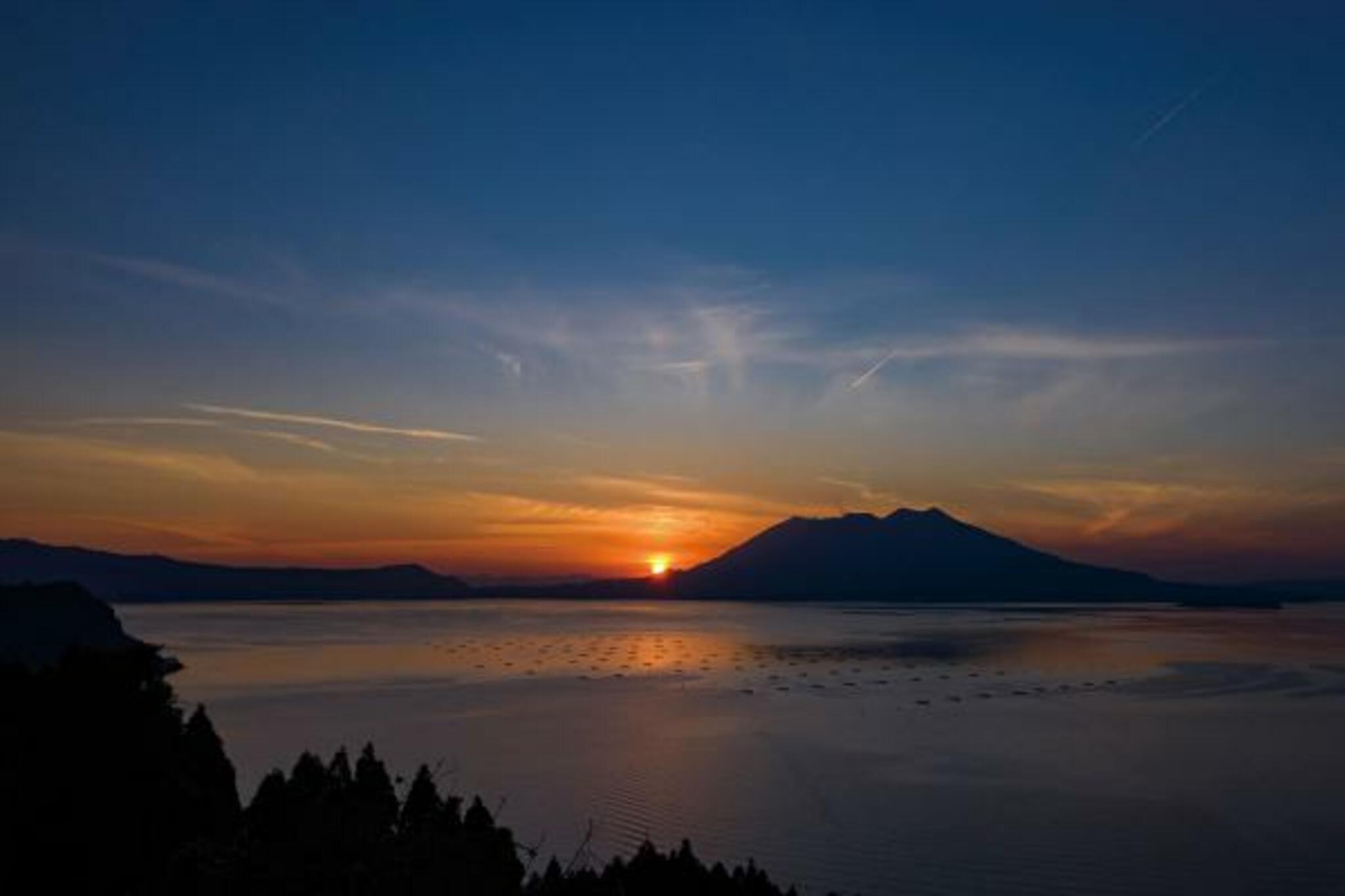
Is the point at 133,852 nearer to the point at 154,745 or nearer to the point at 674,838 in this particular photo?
the point at 154,745

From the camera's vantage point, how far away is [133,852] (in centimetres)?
2927

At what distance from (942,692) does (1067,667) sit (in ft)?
102

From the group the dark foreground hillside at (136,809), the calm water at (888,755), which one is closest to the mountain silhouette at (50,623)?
the calm water at (888,755)

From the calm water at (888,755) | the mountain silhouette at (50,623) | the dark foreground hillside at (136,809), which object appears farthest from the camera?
the mountain silhouette at (50,623)

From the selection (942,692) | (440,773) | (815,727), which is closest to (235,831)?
(440,773)

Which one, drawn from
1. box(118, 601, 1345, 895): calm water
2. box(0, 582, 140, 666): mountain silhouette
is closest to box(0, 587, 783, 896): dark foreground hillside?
box(118, 601, 1345, 895): calm water

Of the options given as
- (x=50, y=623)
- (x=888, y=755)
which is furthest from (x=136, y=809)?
(x=50, y=623)

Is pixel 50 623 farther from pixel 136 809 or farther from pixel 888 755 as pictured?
pixel 136 809

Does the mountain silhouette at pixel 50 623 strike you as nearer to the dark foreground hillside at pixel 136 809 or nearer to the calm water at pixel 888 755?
the calm water at pixel 888 755

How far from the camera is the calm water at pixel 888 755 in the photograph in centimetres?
4106

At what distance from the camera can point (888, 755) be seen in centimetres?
6419

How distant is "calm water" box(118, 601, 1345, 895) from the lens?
41.1 metres

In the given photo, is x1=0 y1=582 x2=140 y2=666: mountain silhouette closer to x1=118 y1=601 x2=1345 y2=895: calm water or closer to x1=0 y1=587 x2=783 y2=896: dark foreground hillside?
x1=118 y1=601 x2=1345 y2=895: calm water

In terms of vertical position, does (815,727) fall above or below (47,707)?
below
